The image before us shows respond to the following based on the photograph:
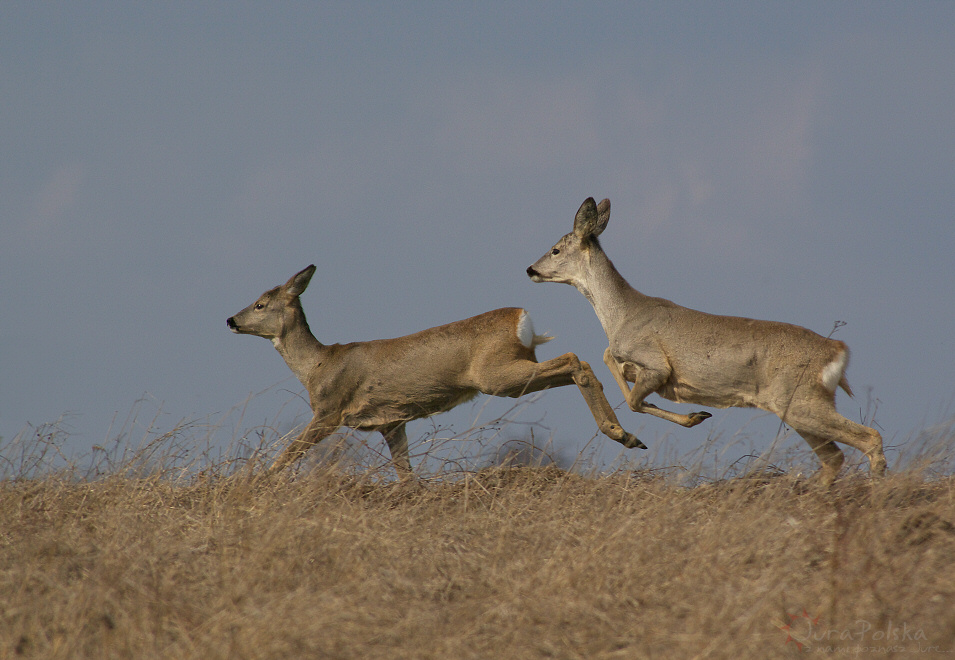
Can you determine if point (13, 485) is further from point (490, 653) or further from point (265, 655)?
point (490, 653)

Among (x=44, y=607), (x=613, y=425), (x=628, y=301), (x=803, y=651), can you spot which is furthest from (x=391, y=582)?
(x=628, y=301)

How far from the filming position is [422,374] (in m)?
8.95

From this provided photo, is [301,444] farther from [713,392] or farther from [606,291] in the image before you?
[713,392]

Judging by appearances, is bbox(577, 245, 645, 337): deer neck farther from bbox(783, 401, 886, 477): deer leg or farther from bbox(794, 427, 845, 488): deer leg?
bbox(794, 427, 845, 488): deer leg

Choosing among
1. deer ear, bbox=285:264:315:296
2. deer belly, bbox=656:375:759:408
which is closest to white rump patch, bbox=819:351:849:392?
deer belly, bbox=656:375:759:408

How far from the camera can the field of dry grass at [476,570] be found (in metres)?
3.96

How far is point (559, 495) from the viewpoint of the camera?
257 inches

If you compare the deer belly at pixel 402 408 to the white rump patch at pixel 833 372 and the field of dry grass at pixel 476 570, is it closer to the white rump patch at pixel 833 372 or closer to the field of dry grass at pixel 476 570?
the field of dry grass at pixel 476 570

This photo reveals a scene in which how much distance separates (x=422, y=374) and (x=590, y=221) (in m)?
2.38

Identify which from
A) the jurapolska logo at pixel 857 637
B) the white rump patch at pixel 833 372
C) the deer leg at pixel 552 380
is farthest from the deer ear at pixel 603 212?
the jurapolska logo at pixel 857 637

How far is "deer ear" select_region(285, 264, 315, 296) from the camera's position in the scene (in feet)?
34.0

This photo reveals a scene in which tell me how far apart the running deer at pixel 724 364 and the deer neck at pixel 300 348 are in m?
3.21

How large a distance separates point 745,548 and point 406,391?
15.4 ft

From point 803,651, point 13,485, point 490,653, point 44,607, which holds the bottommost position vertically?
point 803,651
